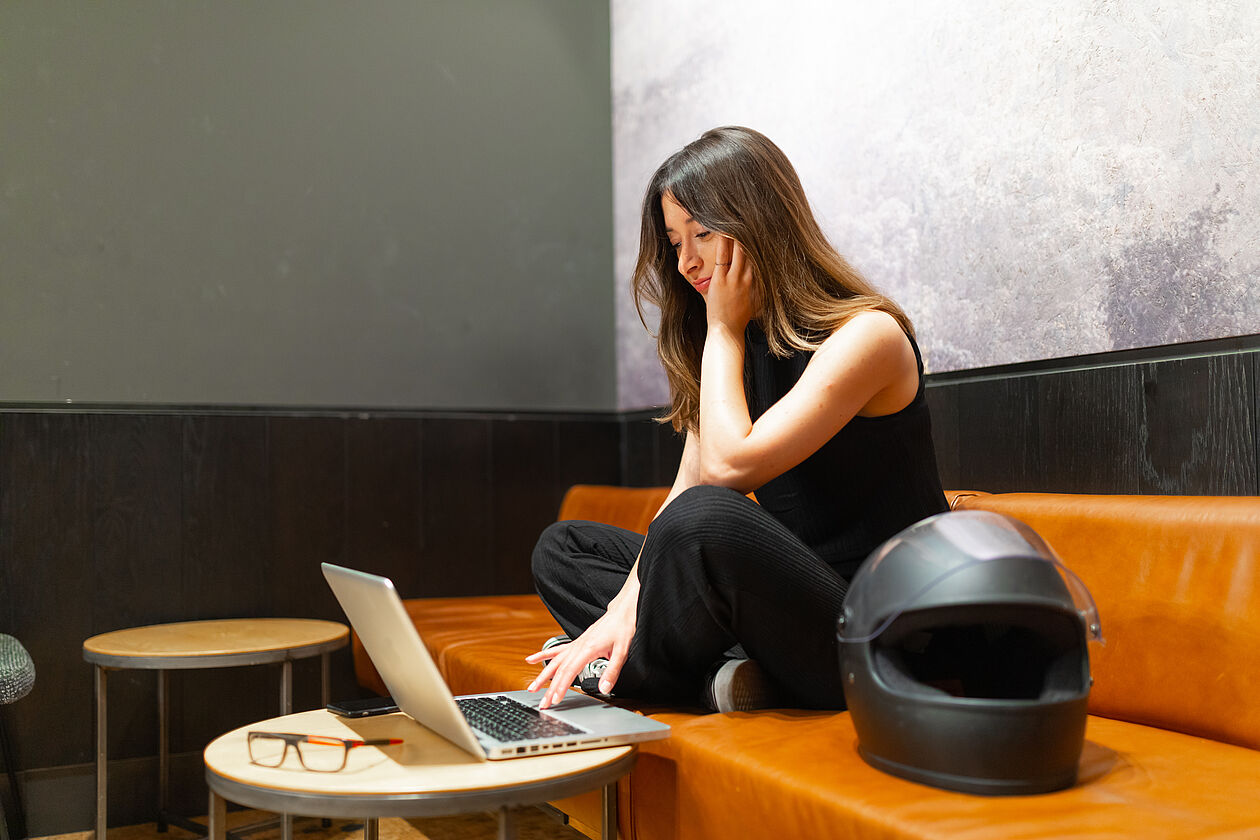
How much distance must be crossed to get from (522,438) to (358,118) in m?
1.16

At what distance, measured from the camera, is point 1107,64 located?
1849 mm

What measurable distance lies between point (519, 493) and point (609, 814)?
7.05 ft

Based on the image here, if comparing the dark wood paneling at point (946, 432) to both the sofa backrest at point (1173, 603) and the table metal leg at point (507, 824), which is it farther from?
the table metal leg at point (507, 824)

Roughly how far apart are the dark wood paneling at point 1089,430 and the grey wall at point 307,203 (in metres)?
1.84

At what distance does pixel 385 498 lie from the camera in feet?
10.2

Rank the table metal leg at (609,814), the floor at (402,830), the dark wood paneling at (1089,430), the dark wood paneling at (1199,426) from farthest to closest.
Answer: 1. the floor at (402,830)
2. the dark wood paneling at (1089,430)
3. the dark wood paneling at (1199,426)
4. the table metal leg at (609,814)

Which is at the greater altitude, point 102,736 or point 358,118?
point 358,118

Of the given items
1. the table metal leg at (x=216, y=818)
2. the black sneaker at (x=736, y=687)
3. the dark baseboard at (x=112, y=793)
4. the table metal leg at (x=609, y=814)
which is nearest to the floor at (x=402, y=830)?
the dark baseboard at (x=112, y=793)

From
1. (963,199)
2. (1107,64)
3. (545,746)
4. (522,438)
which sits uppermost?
(1107,64)

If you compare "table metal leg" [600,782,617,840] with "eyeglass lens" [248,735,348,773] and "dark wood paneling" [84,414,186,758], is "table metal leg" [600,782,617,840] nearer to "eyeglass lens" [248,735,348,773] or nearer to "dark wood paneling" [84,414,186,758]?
"eyeglass lens" [248,735,348,773]

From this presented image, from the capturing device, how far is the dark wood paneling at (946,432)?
221 cm

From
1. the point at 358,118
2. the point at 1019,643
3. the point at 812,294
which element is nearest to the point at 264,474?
the point at 358,118

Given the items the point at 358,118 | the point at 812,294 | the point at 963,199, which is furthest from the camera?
the point at 358,118

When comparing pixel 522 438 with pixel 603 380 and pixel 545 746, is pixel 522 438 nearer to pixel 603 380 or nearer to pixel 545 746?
pixel 603 380
